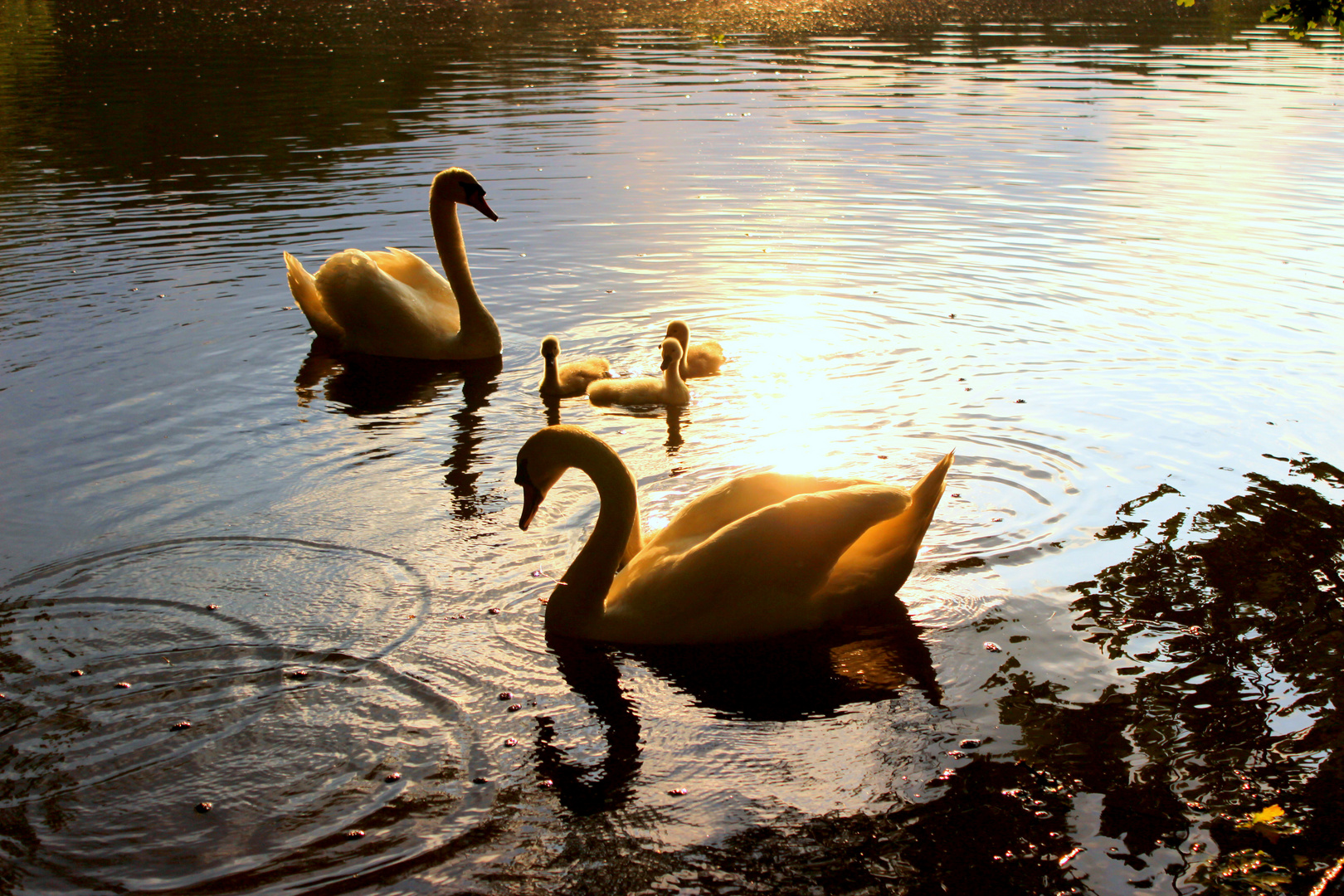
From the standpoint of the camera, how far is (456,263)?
11.3 metres

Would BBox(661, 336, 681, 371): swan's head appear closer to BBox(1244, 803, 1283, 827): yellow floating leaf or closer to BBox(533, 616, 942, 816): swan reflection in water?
BBox(533, 616, 942, 816): swan reflection in water

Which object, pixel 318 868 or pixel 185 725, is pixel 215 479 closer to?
pixel 185 725

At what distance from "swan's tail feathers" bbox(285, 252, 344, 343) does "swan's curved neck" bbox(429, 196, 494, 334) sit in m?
1.23

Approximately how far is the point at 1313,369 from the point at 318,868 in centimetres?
902

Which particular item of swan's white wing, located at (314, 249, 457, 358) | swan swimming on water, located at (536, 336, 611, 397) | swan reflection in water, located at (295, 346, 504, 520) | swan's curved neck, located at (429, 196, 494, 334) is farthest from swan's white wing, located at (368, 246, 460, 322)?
swan swimming on water, located at (536, 336, 611, 397)

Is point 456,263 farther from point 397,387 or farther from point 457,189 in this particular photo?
point 397,387

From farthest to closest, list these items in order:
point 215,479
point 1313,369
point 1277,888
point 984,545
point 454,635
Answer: point 1313,369
point 215,479
point 984,545
point 454,635
point 1277,888

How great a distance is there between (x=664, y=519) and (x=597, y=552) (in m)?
1.48

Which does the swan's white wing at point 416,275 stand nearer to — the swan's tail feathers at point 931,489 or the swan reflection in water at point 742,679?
the swan reflection in water at point 742,679

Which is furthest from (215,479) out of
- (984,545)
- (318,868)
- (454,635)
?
(984,545)

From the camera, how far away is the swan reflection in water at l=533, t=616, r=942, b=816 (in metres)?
5.09

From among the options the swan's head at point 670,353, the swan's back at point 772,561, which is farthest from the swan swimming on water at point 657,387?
the swan's back at point 772,561

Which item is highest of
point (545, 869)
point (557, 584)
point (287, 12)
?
point (287, 12)

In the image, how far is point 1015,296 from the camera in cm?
1222
